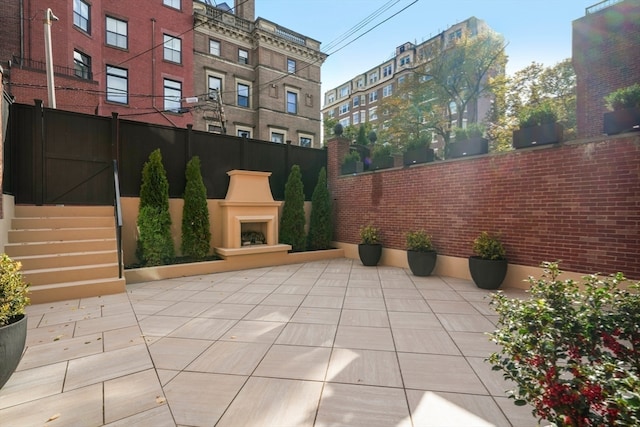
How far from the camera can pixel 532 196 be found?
462cm

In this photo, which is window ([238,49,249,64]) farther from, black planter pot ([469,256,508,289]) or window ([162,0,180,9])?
black planter pot ([469,256,508,289])

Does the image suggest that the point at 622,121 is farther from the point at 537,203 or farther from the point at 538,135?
the point at 537,203

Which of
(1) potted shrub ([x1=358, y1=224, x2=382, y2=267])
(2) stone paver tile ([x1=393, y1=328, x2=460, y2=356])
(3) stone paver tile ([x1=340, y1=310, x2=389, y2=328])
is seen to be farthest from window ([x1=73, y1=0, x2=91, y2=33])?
(2) stone paver tile ([x1=393, y1=328, x2=460, y2=356])

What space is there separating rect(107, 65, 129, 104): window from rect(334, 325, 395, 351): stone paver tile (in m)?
14.3

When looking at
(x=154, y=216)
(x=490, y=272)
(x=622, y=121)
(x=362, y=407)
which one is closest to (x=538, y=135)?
(x=622, y=121)

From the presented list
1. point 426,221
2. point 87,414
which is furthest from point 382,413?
point 426,221

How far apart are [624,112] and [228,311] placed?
592 cm

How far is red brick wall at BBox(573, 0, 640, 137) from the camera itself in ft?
27.7

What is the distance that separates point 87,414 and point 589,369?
275cm

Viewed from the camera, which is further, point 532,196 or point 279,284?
point 279,284

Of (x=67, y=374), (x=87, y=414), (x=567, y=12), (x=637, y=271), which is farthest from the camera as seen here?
(x=567, y=12)

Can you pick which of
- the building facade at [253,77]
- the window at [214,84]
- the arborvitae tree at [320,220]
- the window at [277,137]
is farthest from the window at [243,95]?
the arborvitae tree at [320,220]

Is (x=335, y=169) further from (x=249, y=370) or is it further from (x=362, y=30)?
(x=249, y=370)

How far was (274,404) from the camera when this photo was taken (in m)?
1.90
